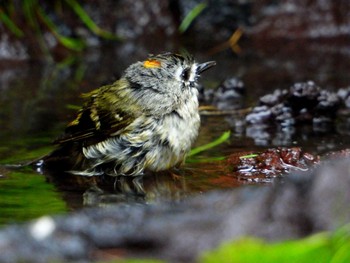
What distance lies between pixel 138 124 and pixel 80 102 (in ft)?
7.38

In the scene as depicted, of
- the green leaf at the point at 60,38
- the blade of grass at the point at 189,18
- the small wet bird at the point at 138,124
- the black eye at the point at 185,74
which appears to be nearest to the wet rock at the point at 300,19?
the blade of grass at the point at 189,18

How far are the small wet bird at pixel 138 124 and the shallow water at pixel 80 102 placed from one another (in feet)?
0.49

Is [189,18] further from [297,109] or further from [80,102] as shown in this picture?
[297,109]

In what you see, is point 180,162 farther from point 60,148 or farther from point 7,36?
point 7,36

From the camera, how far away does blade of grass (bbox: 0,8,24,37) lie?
9.55 metres

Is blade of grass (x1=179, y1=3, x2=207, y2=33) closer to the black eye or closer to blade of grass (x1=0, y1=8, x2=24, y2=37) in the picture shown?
blade of grass (x1=0, y1=8, x2=24, y2=37)

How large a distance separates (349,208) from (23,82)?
6190mm

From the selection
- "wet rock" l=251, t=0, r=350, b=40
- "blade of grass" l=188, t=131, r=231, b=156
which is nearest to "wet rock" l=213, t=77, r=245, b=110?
"blade of grass" l=188, t=131, r=231, b=156

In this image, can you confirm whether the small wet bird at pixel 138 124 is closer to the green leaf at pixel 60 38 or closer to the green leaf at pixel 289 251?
the green leaf at pixel 289 251

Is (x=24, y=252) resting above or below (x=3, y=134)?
below

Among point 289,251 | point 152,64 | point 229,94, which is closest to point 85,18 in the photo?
point 229,94

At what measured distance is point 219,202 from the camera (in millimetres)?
3086

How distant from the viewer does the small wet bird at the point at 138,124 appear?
5371 millimetres

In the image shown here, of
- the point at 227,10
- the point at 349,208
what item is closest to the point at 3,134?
the point at 349,208
